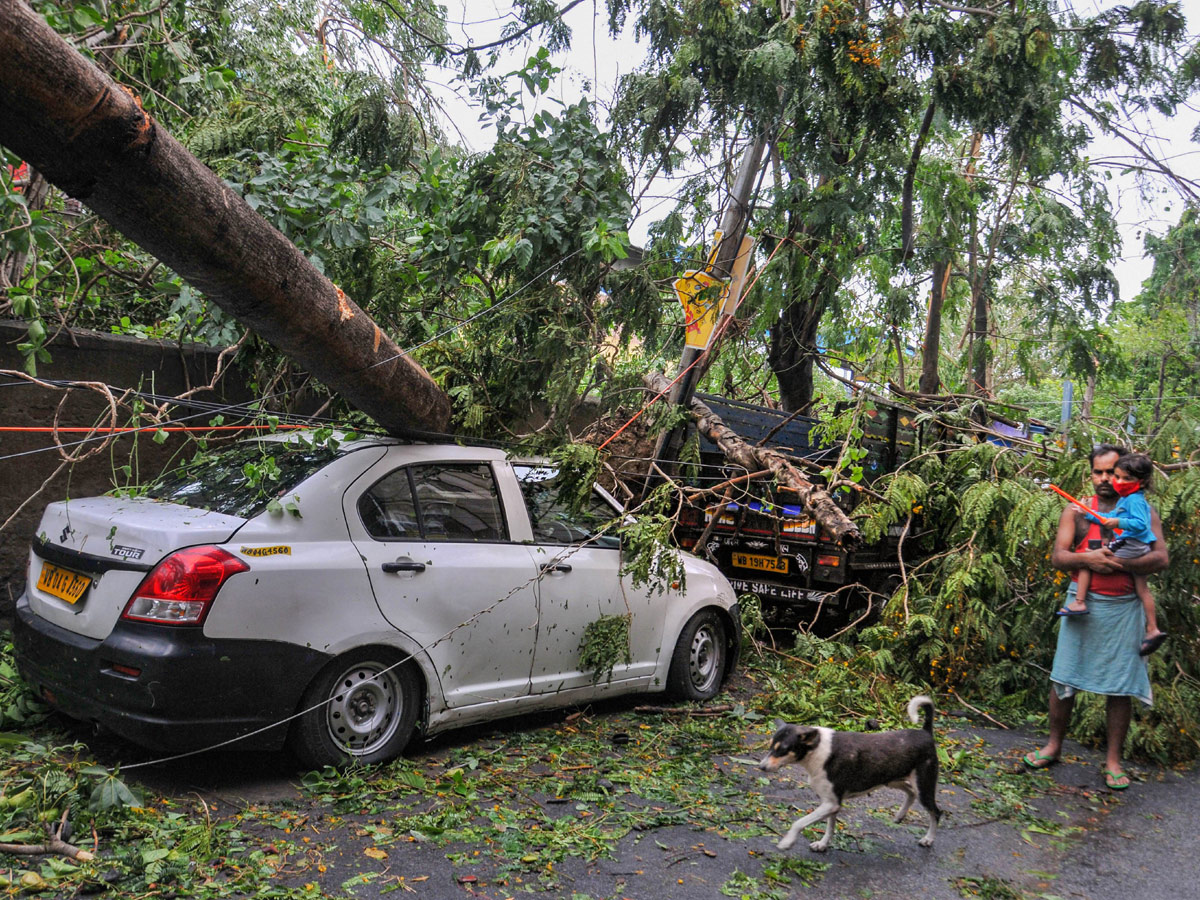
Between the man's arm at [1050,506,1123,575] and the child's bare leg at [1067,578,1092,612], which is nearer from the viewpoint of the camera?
the man's arm at [1050,506,1123,575]

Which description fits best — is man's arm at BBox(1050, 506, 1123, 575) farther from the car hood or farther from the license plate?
the car hood

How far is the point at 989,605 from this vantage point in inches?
278

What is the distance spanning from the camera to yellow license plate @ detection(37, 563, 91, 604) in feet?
14.0

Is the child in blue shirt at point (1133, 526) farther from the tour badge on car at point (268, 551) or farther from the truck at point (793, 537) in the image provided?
the tour badge on car at point (268, 551)

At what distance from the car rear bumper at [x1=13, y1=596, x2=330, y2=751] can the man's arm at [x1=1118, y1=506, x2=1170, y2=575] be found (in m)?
4.29

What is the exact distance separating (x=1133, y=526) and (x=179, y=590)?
16.1 ft

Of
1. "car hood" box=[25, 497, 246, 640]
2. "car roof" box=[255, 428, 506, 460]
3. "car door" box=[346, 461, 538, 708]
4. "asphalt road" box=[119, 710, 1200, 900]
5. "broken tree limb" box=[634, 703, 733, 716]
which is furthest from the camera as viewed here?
"broken tree limb" box=[634, 703, 733, 716]

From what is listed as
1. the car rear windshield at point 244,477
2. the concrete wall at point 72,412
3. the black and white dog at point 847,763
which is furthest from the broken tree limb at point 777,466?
the concrete wall at point 72,412

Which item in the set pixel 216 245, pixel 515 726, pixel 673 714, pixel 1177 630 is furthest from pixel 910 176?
pixel 216 245

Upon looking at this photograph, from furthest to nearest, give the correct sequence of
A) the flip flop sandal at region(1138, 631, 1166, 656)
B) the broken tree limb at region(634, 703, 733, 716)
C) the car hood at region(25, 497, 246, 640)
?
the broken tree limb at region(634, 703, 733, 716)
the flip flop sandal at region(1138, 631, 1166, 656)
the car hood at region(25, 497, 246, 640)

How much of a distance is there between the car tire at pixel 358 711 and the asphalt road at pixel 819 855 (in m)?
0.24

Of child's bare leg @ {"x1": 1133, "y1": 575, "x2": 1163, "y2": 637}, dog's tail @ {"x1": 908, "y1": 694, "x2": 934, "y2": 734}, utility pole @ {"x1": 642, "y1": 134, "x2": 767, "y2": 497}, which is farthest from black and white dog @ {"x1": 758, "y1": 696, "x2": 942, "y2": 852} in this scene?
utility pole @ {"x1": 642, "y1": 134, "x2": 767, "y2": 497}

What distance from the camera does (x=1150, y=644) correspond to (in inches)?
205

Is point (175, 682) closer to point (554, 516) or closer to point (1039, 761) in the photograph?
point (554, 516)
